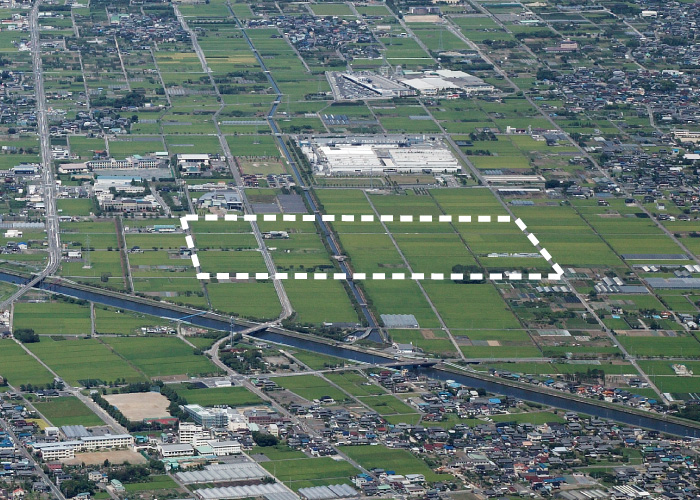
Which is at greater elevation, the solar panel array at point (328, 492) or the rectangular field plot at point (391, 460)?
the solar panel array at point (328, 492)

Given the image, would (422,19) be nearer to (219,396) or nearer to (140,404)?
(219,396)

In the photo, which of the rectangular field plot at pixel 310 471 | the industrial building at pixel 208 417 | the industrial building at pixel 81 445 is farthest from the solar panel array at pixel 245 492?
the industrial building at pixel 208 417

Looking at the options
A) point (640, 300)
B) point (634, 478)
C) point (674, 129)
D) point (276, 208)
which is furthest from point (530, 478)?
point (674, 129)

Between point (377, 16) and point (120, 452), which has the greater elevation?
point (120, 452)

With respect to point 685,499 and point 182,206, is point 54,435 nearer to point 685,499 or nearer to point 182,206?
point 685,499

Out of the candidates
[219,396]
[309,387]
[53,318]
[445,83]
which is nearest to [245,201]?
[53,318]

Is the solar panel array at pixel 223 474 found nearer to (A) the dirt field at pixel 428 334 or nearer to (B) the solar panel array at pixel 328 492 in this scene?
(B) the solar panel array at pixel 328 492

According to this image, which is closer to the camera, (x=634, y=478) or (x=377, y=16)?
(x=634, y=478)
